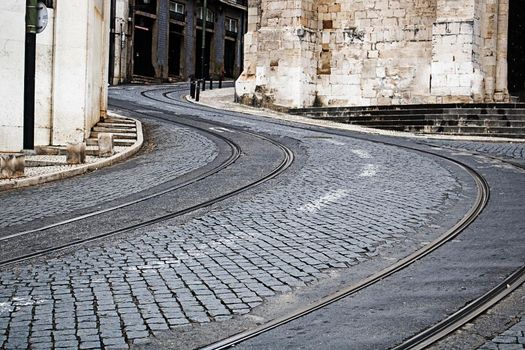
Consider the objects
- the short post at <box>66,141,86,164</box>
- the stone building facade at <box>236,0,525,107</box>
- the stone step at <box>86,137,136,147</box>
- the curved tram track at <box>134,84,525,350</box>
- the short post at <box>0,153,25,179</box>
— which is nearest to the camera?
the curved tram track at <box>134,84,525,350</box>

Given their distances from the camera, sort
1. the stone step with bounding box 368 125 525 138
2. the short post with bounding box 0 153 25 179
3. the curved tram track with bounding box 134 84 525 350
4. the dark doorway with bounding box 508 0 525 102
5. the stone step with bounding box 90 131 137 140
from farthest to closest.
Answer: the dark doorway with bounding box 508 0 525 102, the stone step with bounding box 368 125 525 138, the stone step with bounding box 90 131 137 140, the short post with bounding box 0 153 25 179, the curved tram track with bounding box 134 84 525 350

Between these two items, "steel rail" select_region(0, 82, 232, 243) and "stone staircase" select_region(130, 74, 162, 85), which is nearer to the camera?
"steel rail" select_region(0, 82, 232, 243)

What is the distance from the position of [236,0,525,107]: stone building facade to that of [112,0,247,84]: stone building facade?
630 inches

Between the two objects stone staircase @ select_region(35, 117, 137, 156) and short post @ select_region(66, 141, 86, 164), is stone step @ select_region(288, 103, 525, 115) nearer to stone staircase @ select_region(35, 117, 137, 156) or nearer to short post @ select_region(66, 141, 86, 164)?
stone staircase @ select_region(35, 117, 137, 156)

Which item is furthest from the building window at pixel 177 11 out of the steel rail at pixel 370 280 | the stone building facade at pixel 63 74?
the steel rail at pixel 370 280

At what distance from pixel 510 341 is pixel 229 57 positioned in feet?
173

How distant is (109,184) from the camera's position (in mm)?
11734

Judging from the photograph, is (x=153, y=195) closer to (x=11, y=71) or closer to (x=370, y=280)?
(x=370, y=280)

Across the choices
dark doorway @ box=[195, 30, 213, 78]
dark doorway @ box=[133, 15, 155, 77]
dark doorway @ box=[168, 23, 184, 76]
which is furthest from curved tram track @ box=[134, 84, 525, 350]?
dark doorway @ box=[195, 30, 213, 78]

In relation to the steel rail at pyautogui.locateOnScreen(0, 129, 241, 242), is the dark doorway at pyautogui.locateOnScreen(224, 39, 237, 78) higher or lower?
higher

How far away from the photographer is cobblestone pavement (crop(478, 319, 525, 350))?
4516 millimetres

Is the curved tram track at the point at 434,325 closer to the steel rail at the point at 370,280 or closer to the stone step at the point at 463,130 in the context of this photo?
the steel rail at the point at 370,280

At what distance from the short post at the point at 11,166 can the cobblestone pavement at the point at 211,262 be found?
392cm

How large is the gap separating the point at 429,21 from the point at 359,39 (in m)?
2.57
